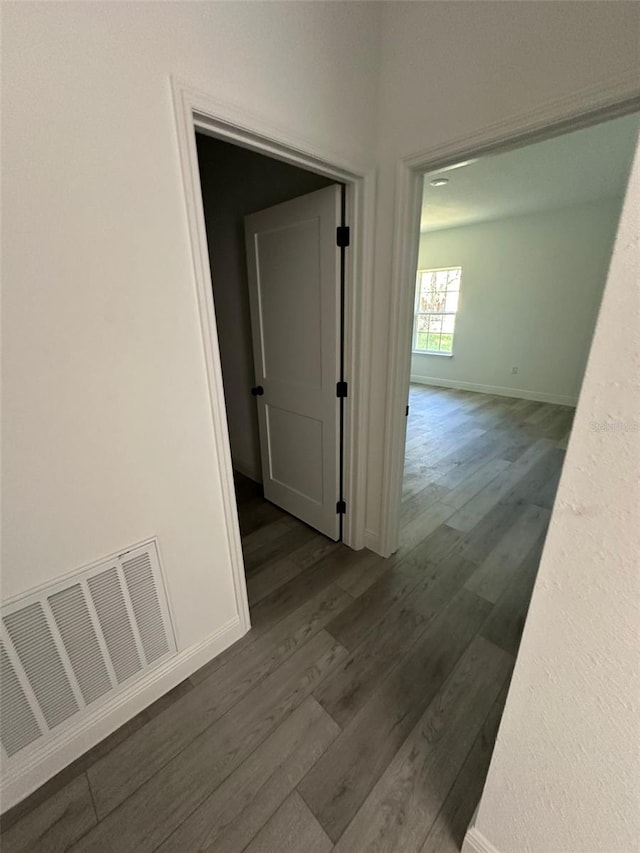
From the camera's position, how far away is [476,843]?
90 cm

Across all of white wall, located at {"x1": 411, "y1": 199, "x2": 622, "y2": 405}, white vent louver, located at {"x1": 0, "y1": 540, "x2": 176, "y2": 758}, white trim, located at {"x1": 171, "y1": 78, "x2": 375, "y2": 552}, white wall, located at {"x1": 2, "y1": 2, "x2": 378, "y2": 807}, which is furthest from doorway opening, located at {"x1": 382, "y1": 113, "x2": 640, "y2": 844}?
white vent louver, located at {"x1": 0, "y1": 540, "x2": 176, "y2": 758}

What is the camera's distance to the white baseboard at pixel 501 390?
5.22 metres

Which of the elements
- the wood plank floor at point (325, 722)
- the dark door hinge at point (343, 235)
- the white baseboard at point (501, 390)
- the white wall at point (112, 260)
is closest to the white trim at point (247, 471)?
the wood plank floor at point (325, 722)

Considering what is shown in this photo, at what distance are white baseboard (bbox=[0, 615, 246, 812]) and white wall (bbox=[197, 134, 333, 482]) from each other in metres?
1.61

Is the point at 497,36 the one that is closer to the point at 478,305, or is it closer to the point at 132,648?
the point at 132,648

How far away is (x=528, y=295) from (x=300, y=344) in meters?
4.84

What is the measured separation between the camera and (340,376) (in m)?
1.89

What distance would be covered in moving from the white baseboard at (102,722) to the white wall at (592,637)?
45.5 inches

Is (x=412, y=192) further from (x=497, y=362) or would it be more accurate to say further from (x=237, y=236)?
(x=497, y=362)

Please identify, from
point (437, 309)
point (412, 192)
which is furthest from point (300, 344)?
point (437, 309)

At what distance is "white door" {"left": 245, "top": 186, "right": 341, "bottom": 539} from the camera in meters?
1.77

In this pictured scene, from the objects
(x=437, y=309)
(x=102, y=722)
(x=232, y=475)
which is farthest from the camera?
(x=437, y=309)

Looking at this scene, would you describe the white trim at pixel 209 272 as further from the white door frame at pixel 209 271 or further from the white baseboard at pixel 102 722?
the white baseboard at pixel 102 722

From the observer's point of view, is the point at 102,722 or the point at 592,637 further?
the point at 102,722
